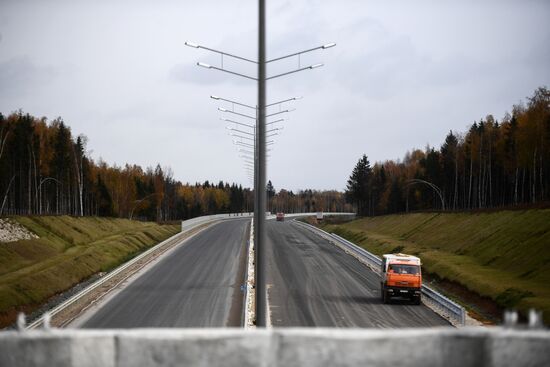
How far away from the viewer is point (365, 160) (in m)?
168

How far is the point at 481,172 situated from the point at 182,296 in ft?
316

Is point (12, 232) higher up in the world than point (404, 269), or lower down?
higher up

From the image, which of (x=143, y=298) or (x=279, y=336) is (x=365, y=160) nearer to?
(x=143, y=298)

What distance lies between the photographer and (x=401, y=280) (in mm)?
35781

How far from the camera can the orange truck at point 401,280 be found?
35719mm

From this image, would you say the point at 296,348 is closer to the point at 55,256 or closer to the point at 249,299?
the point at 249,299

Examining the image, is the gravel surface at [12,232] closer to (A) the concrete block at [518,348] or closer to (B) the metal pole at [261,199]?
(B) the metal pole at [261,199]

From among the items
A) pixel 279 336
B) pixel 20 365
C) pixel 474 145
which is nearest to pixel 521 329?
pixel 279 336

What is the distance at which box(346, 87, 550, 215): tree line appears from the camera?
8988cm

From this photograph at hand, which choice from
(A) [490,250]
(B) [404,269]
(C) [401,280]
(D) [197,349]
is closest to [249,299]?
(C) [401,280]

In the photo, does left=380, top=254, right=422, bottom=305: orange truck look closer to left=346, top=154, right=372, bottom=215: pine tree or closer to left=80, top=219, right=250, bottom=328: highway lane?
left=80, top=219, right=250, bottom=328: highway lane

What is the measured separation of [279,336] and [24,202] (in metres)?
119

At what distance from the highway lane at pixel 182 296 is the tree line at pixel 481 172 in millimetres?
34626

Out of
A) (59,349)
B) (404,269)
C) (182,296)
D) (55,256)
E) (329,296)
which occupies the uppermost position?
(59,349)
